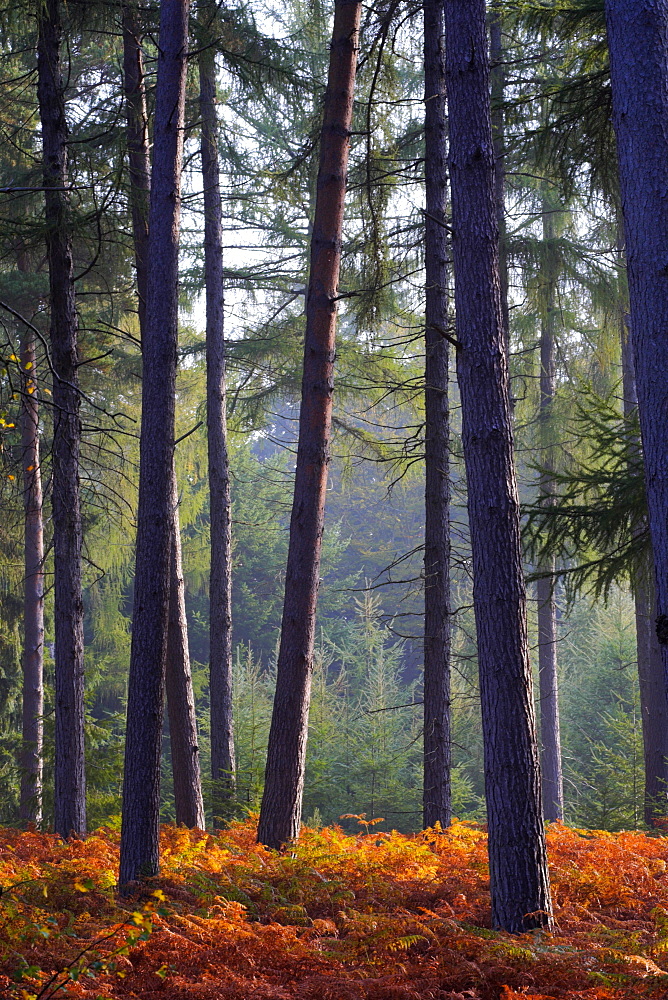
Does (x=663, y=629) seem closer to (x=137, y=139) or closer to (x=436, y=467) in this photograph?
(x=436, y=467)

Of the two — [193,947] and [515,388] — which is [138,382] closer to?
[515,388]

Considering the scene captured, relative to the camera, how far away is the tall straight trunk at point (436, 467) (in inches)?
334

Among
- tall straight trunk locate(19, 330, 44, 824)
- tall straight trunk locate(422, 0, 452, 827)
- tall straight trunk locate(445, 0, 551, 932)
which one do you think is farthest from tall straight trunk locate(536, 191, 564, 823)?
tall straight trunk locate(445, 0, 551, 932)

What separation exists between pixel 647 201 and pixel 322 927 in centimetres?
411

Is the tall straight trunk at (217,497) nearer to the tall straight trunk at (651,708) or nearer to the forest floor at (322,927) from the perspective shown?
the forest floor at (322,927)

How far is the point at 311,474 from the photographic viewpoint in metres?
6.75

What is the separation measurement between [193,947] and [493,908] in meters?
1.59

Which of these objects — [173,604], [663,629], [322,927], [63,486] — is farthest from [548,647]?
[663,629]

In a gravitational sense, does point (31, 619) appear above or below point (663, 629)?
above

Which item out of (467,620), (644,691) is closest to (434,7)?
(644,691)

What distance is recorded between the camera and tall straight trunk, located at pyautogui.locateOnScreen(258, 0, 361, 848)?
21.5 ft

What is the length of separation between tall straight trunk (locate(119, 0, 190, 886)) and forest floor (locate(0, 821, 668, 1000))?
47cm

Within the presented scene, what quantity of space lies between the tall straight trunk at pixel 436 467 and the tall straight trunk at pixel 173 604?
98.0 inches

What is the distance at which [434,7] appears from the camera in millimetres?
8414
